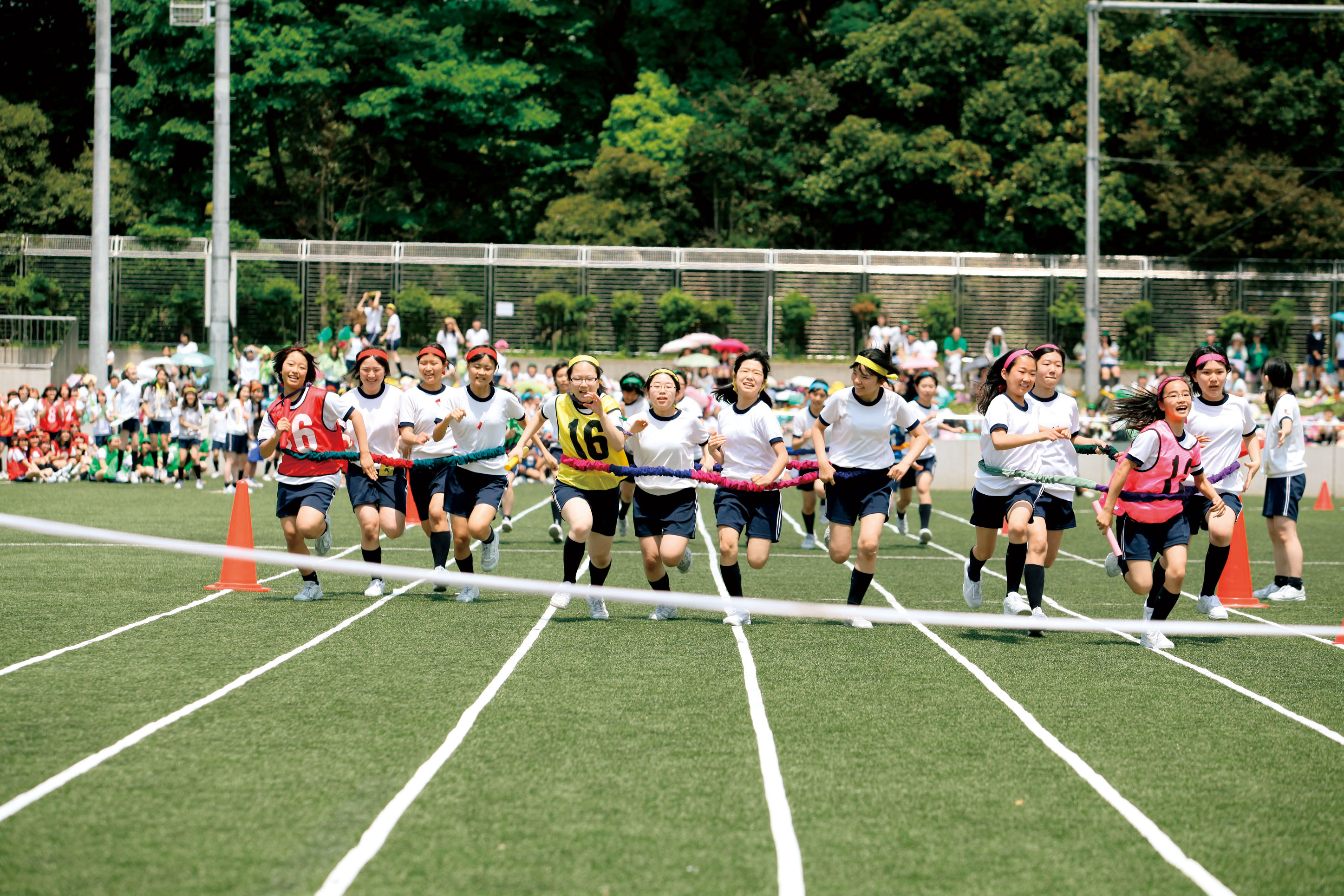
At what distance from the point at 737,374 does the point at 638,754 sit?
15.1ft

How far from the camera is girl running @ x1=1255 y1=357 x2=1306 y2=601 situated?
1223 centimetres

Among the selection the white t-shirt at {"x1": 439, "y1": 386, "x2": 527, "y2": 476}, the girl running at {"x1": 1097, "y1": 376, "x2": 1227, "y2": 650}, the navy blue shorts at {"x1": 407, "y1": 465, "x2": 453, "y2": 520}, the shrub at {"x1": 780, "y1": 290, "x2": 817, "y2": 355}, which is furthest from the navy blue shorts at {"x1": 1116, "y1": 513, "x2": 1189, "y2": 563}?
the shrub at {"x1": 780, "y1": 290, "x2": 817, "y2": 355}

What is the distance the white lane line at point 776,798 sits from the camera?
15.7 ft

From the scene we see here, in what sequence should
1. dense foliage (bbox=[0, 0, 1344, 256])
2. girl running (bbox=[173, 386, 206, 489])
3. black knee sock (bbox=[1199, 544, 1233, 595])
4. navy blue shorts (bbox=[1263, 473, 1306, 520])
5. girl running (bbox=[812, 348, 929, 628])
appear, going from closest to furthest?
1. girl running (bbox=[812, 348, 929, 628])
2. black knee sock (bbox=[1199, 544, 1233, 595])
3. navy blue shorts (bbox=[1263, 473, 1306, 520])
4. girl running (bbox=[173, 386, 206, 489])
5. dense foliage (bbox=[0, 0, 1344, 256])

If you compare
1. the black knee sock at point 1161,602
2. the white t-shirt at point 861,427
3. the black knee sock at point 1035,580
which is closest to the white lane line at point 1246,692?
the black knee sock at point 1161,602

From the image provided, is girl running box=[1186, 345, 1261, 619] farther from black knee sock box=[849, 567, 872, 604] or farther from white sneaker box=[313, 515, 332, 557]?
white sneaker box=[313, 515, 332, 557]

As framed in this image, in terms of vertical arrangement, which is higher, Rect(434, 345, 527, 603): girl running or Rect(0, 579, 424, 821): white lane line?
Rect(434, 345, 527, 603): girl running

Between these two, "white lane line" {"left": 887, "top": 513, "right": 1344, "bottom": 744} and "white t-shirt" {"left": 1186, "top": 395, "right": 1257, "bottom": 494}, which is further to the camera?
"white t-shirt" {"left": 1186, "top": 395, "right": 1257, "bottom": 494}

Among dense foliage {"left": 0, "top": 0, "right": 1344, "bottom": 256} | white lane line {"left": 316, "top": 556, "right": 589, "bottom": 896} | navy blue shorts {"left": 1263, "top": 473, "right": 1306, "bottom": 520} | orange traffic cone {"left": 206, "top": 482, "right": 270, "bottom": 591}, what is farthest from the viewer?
dense foliage {"left": 0, "top": 0, "right": 1344, "bottom": 256}

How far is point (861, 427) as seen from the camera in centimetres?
1034

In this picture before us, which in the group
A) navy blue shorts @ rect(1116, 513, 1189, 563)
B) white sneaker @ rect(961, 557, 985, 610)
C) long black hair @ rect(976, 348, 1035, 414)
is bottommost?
white sneaker @ rect(961, 557, 985, 610)

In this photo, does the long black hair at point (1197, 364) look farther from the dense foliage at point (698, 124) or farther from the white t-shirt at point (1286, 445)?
the dense foliage at point (698, 124)

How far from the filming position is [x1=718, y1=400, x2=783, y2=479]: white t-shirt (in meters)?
10.4

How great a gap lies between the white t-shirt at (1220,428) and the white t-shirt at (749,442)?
10.2 ft
